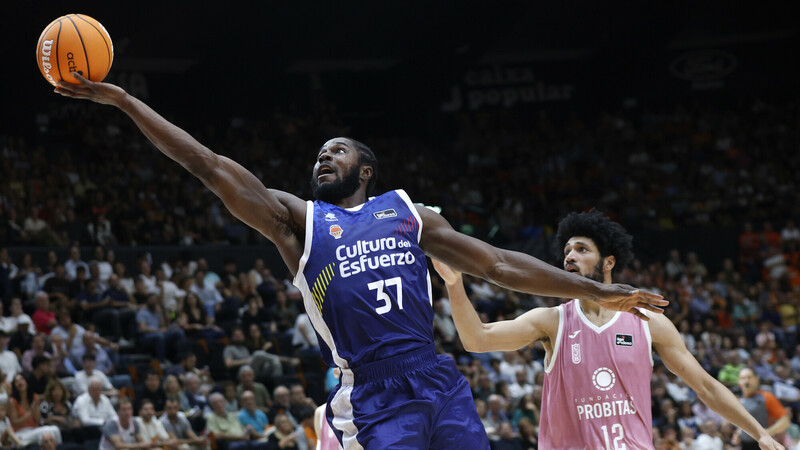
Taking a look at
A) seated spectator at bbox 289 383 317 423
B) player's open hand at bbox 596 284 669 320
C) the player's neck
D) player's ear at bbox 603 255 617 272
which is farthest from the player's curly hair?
seated spectator at bbox 289 383 317 423

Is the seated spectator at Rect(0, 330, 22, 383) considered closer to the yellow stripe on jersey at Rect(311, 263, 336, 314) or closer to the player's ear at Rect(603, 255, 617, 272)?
the player's ear at Rect(603, 255, 617, 272)

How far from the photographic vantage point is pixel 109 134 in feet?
56.6

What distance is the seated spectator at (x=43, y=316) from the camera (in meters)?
11.2

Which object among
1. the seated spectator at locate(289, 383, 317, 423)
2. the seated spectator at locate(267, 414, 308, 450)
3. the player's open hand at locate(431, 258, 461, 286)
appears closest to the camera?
the player's open hand at locate(431, 258, 461, 286)

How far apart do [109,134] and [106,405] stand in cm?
823

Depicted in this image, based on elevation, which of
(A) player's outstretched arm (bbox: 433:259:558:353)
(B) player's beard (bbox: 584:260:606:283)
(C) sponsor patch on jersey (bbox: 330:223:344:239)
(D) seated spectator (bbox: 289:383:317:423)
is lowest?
(D) seated spectator (bbox: 289:383:317:423)

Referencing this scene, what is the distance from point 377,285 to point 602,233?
6.80 ft

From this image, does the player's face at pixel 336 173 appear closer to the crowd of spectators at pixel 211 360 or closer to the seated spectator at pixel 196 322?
the crowd of spectators at pixel 211 360

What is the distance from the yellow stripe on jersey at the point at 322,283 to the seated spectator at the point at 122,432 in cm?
660

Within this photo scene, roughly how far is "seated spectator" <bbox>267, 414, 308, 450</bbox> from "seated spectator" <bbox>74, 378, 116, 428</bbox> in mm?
1758

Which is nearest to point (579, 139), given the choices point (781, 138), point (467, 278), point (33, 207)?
point (781, 138)

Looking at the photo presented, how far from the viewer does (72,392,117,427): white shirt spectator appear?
1001cm

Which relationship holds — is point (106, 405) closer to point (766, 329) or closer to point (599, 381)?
point (599, 381)

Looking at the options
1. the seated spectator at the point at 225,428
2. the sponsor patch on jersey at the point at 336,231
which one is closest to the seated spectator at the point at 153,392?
the seated spectator at the point at 225,428
